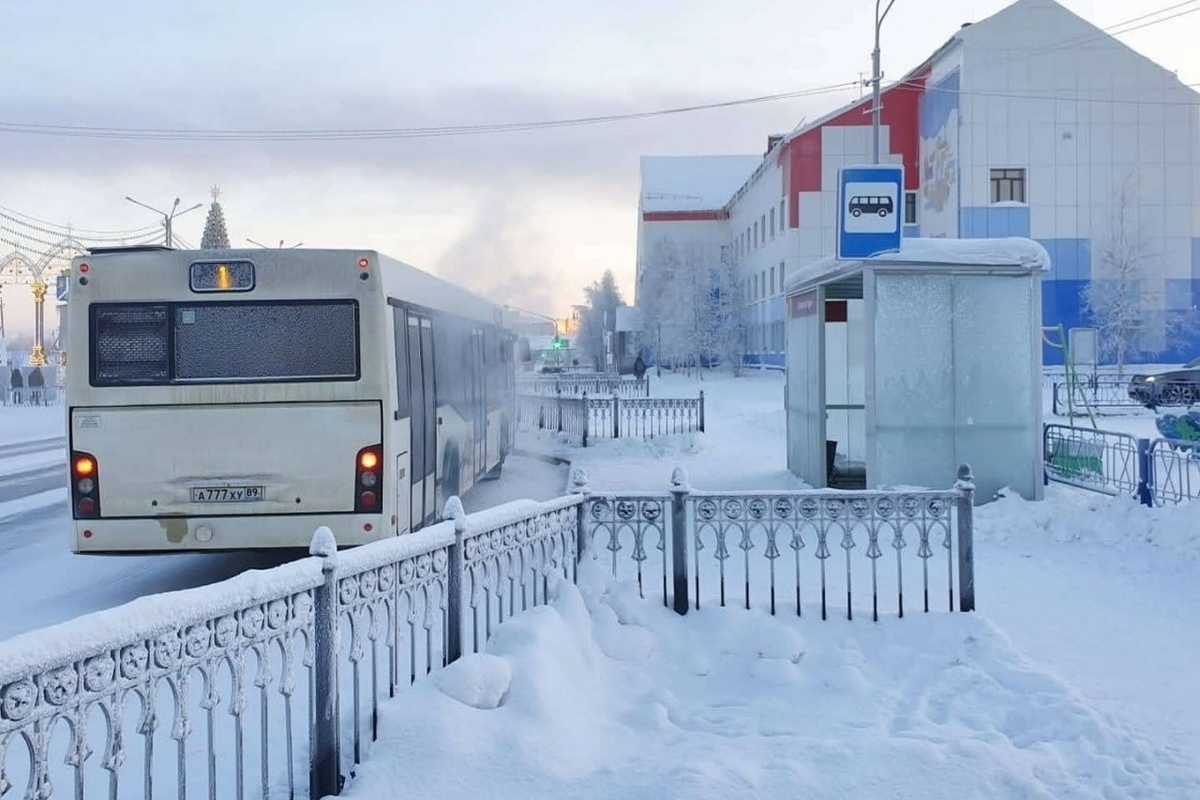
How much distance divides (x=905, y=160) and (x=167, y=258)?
46366 millimetres

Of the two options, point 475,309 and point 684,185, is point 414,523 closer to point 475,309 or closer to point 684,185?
point 475,309

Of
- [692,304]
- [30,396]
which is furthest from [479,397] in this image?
[692,304]

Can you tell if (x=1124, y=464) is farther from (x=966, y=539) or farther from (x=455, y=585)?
(x=455, y=585)

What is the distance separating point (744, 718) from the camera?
569cm

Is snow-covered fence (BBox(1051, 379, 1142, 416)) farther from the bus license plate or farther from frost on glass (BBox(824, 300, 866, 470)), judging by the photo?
the bus license plate

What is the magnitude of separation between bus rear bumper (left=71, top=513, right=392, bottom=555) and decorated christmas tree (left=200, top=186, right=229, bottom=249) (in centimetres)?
4210

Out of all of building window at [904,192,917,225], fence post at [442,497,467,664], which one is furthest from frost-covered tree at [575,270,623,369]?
fence post at [442,497,467,664]

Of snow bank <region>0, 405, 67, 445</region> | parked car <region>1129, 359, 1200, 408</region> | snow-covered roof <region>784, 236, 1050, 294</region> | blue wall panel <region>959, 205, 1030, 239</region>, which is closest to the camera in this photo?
snow-covered roof <region>784, 236, 1050, 294</region>

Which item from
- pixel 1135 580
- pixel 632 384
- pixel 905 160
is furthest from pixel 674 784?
pixel 905 160

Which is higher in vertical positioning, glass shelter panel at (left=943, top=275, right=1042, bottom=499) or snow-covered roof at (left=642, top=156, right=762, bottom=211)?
snow-covered roof at (left=642, top=156, right=762, bottom=211)

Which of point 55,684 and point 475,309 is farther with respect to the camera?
point 475,309

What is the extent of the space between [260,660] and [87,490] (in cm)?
532

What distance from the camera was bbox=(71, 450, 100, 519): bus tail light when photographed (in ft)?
27.3

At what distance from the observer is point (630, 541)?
11.4 meters
